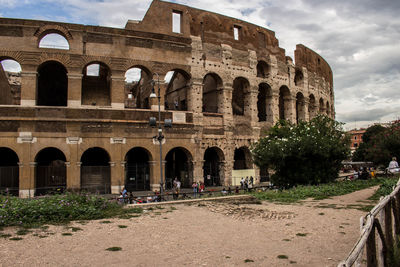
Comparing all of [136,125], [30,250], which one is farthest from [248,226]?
[136,125]

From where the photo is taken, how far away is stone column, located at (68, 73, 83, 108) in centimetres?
1920

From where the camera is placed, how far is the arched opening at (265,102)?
26.8 meters

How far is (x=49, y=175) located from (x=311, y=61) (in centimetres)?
2646

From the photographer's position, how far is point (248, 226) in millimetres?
8992

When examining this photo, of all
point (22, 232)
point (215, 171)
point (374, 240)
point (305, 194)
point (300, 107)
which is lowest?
point (305, 194)

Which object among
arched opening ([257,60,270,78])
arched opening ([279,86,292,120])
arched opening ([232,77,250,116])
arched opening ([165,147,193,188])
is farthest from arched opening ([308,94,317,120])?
arched opening ([165,147,193,188])

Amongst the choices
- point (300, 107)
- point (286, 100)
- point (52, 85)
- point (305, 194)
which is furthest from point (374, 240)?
point (300, 107)

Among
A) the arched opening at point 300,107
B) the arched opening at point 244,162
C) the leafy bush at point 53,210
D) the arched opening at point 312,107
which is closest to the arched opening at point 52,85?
the arched opening at point 244,162

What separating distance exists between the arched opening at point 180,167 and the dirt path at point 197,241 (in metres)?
11.6

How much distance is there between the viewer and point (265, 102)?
2788cm

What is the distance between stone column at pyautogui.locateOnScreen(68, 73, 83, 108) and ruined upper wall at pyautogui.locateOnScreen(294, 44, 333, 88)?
797 inches

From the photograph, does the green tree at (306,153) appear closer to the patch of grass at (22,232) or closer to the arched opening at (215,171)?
the arched opening at (215,171)

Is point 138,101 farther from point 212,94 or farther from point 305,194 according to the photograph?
point 305,194

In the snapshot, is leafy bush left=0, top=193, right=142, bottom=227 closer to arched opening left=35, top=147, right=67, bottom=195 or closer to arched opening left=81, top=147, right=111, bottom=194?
arched opening left=35, top=147, right=67, bottom=195
